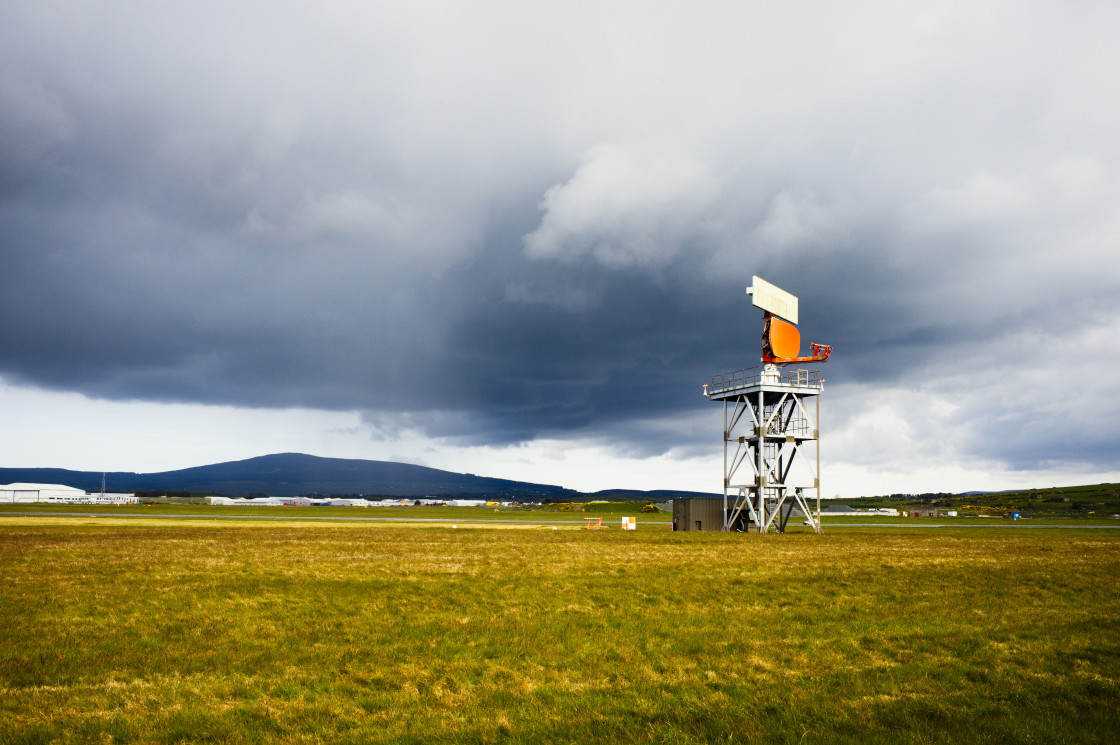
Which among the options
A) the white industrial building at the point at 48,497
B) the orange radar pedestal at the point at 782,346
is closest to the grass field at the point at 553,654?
the orange radar pedestal at the point at 782,346

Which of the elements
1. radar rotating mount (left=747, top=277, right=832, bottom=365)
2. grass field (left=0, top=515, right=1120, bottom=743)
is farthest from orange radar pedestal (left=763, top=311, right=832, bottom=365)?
grass field (left=0, top=515, right=1120, bottom=743)

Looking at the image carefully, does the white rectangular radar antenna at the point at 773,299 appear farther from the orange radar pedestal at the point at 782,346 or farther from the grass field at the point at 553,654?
the grass field at the point at 553,654

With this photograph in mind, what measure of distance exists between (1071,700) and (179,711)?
12785mm

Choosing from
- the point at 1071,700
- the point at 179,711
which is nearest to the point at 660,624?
the point at 1071,700

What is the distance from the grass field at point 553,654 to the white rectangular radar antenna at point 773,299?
34.1 meters

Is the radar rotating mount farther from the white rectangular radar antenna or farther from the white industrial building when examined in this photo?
the white industrial building

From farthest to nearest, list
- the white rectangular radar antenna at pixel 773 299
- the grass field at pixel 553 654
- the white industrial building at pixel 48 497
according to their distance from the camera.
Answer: the white industrial building at pixel 48 497
the white rectangular radar antenna at pixel 773 299
the grass field at pixel 553 654

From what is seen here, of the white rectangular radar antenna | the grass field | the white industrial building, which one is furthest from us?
the white industrial building

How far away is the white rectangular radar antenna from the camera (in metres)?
57.1

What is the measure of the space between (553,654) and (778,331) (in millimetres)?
49509

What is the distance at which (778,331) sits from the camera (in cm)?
5828

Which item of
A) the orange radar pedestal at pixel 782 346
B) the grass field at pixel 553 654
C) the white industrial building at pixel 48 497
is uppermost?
the orange radar pedestal at pixel 782 346

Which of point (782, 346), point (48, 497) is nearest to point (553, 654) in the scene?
point (782, 346)

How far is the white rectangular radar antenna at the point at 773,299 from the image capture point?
187 ft
